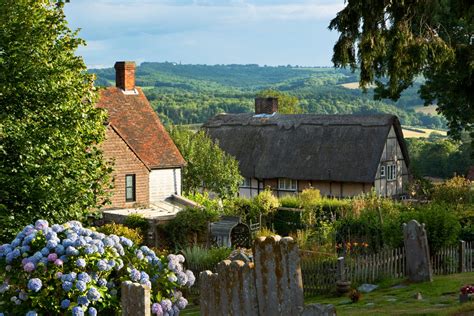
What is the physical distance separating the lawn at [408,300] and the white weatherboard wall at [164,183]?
18.8 m

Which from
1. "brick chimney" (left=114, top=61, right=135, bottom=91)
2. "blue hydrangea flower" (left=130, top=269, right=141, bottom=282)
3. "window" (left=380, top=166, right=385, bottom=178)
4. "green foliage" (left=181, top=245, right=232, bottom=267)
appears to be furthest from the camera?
"window" (left=380, top=166, right=385, bottom=178)

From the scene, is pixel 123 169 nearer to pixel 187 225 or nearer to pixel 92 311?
pixel 187 225

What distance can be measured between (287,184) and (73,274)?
4130 centimetres

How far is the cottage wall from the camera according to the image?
168ft

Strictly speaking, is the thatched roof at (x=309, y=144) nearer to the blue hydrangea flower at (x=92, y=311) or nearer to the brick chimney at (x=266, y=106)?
the brick chimney at (x=266, y=106)

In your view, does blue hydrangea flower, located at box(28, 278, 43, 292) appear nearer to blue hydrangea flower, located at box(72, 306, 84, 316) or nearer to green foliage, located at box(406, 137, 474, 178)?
blue hydrangea flower, located at box(72, 306, 84, 316)

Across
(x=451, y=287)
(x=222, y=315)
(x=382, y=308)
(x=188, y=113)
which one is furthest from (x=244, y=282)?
(x=188, y=113)

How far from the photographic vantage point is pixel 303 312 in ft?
33.1

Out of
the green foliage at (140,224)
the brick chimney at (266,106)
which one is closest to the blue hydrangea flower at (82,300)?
the green foliage at (140,224)

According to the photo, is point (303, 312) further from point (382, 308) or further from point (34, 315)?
point (382, 308)

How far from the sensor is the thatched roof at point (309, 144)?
50938 millimetres

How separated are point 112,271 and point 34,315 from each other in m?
1.82

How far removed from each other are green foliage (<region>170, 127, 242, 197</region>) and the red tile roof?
28.9 ft

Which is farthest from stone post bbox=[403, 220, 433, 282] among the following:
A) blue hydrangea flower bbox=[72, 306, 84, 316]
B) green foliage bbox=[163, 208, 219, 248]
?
green foliage bbox=[163, 208, 219, 248]
